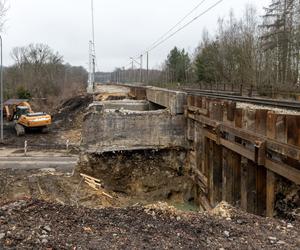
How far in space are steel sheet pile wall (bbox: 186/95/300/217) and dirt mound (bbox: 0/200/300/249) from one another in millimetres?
2336

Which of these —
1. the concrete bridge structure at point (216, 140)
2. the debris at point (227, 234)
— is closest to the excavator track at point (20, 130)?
the concrete bridge structure at point (216, 140)

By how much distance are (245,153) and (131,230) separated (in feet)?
17.8

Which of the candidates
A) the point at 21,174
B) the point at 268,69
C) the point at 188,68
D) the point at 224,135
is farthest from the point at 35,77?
the point at 224,135

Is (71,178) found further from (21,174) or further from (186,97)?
(186,97)

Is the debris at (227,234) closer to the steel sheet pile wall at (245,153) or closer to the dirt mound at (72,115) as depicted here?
the steel sheet pile wall at (245,153)

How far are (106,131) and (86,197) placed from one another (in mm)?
4243

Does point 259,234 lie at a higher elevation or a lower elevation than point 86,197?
higher

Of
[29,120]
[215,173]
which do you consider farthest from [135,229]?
[29,120]

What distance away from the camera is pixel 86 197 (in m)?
15.8

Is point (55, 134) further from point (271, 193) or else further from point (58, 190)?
point (271, 193)

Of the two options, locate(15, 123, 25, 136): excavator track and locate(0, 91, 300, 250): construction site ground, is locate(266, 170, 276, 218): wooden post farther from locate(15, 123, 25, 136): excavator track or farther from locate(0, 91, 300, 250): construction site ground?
locate(15, 123, 25, 136): excavator track

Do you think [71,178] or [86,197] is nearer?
[86,197]

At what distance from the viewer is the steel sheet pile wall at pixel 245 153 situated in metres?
7.89

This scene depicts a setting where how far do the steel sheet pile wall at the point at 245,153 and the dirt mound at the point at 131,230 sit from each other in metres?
2.34
